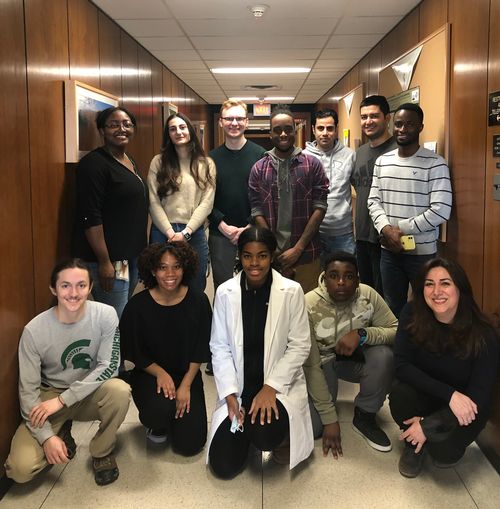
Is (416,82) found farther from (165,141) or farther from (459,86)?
(165,141)

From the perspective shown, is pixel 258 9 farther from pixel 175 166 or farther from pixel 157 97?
pixel 157 97

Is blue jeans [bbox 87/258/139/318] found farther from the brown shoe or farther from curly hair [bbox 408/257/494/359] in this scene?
curly hair [bbox 408/257/494/359]

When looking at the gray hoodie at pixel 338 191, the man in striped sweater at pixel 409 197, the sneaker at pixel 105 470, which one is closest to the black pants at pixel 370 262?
the gray hoodie at pixel 338 191

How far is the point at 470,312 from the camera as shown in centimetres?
216

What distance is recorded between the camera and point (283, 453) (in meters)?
2.30

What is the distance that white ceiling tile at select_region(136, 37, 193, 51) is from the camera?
14.4 feet

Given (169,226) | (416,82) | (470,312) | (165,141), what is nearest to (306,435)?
(470,312)

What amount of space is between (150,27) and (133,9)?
50 cm

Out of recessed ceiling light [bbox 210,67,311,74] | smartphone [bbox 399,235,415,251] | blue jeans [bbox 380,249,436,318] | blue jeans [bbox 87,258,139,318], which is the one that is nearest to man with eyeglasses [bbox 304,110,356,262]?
blue jeans [bbox 380,249,436,318]

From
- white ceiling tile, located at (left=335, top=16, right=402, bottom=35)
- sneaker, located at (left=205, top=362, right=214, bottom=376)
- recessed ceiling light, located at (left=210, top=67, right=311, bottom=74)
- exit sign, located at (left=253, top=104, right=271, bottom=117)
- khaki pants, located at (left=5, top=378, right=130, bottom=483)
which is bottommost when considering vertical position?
sneaker, located at (left=205, top=362, right=214, bottom=376)

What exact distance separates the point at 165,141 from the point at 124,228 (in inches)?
25.9

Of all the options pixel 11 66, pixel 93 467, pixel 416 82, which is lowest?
pixel 93 467

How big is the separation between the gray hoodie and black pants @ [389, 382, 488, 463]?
4.50 feet

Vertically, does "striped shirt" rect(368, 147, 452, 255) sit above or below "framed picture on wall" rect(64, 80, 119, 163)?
Result: below
